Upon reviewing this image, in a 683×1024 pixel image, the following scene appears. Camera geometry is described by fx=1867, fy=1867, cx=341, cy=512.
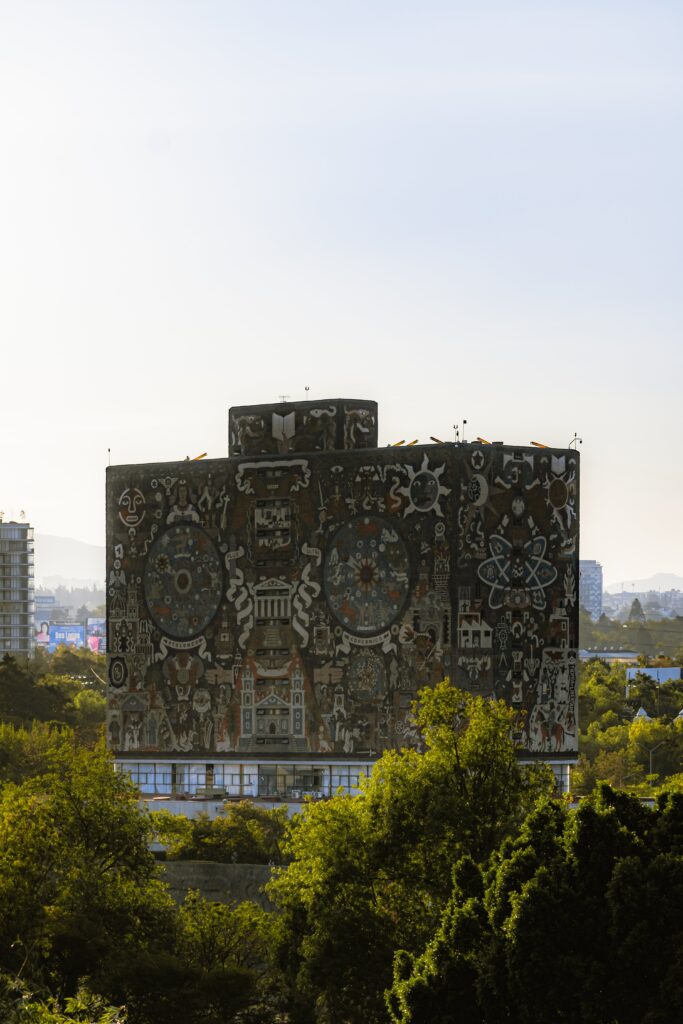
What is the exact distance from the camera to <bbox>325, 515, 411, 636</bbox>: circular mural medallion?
6366 centimetres

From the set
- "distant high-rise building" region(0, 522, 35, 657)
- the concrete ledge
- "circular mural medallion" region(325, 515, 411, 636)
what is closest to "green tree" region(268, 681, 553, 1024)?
the concrete ledge

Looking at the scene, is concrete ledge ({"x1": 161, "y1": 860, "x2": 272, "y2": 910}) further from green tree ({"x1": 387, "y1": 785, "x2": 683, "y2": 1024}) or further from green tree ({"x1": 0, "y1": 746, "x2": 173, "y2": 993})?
green tree ({"x1": 387, "y1": 785, "x2": 683, "y2": 1024})

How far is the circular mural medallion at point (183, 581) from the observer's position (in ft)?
218

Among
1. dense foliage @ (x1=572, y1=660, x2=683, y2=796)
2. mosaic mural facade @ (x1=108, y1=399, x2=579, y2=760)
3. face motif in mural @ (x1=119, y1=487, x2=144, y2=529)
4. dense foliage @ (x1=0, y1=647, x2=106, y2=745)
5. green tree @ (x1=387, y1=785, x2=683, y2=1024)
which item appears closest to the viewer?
green tree @ (x1=387, y1=785, x2=683, y2=1024)

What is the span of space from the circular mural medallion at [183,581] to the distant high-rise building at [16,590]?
7918 cm

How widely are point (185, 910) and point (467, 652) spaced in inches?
790

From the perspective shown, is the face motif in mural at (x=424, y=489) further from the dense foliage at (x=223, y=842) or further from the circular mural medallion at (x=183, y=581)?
the dense foliage at (x=223, y=842)

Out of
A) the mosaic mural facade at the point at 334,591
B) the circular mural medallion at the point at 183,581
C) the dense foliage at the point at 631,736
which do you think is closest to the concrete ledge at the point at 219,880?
the mosaic mural facade at the point at 334,591

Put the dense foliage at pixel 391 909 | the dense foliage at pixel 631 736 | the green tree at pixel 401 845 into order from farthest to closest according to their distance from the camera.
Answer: the dense foliage at pixel 631 736, the green tree at pixel 401 845, the dense foliage at pixel 391 909

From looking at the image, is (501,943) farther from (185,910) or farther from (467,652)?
(467,652)

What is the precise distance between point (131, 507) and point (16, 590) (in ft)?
266

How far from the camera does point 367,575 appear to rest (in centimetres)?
6397

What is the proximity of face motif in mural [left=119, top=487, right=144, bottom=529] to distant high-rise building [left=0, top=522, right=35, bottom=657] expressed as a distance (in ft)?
255

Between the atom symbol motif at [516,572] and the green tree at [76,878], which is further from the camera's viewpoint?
the atom symbol motif at [516,572]
